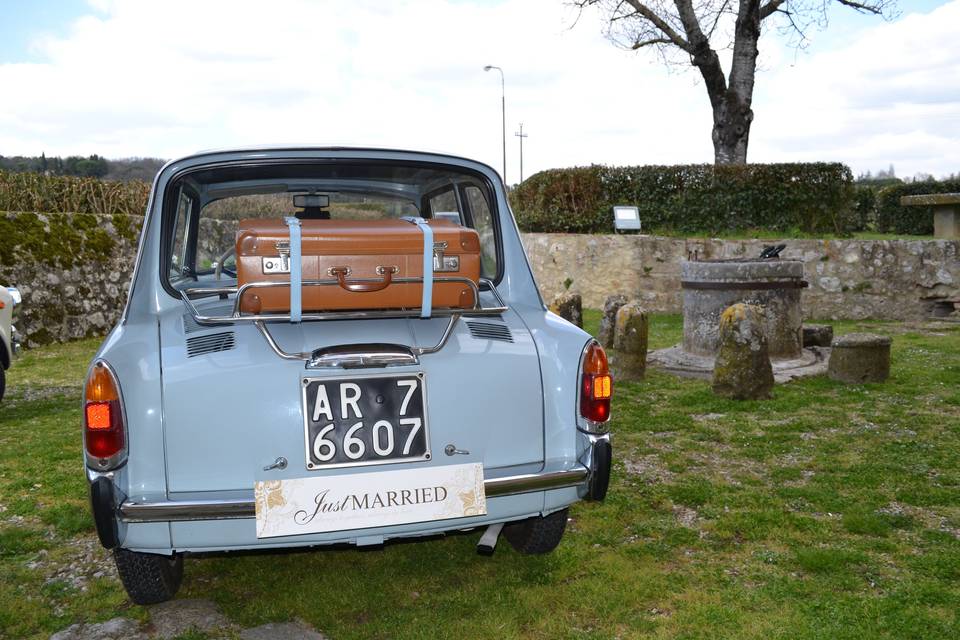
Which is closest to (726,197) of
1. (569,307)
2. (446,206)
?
(569,307)

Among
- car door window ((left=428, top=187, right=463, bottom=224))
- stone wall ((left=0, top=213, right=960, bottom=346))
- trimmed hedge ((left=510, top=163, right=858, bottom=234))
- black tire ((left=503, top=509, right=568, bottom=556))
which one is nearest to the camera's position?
black tire ((left=503, top=509, right=568, bottom=556))

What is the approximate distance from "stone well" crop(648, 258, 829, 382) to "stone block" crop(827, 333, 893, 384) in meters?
0.41

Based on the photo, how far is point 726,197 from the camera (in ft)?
51.5

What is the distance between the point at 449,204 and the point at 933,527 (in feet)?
10.1

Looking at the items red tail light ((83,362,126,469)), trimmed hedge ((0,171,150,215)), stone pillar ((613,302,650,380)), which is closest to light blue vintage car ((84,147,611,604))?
red tail light ((83,362,126,469))

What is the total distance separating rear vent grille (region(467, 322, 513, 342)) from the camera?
10.8 ft

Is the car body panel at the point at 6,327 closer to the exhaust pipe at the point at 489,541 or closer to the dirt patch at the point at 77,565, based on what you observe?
the dirt patch at the point at 77,565

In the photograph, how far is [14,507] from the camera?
4.88 metres

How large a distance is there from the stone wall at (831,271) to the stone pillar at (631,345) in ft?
16.2

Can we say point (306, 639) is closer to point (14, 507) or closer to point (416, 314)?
point (416, 314)

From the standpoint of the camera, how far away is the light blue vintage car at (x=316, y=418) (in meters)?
2.85

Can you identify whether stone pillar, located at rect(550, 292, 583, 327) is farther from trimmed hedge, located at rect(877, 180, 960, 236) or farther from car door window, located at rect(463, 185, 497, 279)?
trimmed hedge, located at rect(877, 180, 960, 236)

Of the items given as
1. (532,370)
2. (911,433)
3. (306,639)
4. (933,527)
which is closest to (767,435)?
(911,433)

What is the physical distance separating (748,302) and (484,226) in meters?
5.51
